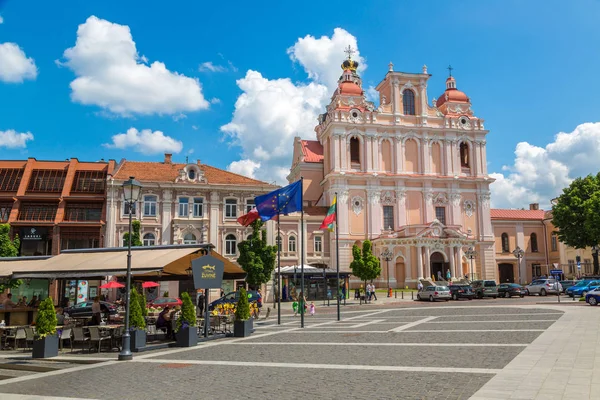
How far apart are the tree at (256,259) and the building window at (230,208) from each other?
22.2 ft

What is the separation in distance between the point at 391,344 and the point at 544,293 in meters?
34.4

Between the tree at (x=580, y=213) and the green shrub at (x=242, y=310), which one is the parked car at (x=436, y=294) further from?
the green shrub at (x=242, y=310)

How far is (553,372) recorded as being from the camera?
36.9 feet

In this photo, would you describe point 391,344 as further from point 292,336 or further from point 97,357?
point 97,357

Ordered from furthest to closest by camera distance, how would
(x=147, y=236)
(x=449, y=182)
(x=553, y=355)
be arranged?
(x=449, y=182), (x=147, y=236), (x=553, y=355)

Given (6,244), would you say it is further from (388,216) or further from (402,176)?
(402,176)

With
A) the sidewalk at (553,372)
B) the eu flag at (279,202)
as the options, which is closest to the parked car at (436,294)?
the eu flag at (279,202)

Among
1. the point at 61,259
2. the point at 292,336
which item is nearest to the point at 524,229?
the point at 292,336

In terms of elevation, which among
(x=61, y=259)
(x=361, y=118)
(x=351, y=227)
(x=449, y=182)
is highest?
(x=361, y=118)

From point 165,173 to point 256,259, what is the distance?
585 inches

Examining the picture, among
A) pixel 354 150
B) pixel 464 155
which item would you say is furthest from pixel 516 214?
pixel 354 150

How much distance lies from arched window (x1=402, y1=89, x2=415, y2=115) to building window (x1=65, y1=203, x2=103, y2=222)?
4022cm

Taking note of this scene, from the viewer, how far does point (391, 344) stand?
1723 cm

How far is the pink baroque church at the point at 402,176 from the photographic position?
198ft
